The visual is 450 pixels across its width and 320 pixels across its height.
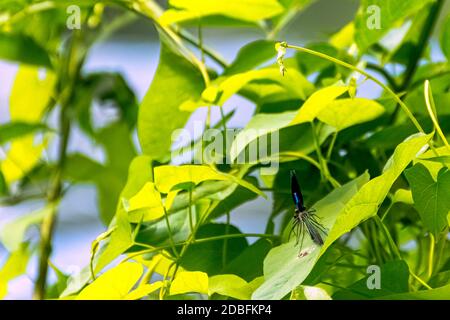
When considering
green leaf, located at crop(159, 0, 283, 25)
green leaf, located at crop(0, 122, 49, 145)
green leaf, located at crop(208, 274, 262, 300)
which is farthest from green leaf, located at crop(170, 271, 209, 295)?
green leaf, located at crop(0, 122, 49, 145)

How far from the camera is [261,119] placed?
0.29m

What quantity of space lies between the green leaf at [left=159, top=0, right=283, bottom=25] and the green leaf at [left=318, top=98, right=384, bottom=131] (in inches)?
3.4

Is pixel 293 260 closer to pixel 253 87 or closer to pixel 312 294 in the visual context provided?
pixel 312 294

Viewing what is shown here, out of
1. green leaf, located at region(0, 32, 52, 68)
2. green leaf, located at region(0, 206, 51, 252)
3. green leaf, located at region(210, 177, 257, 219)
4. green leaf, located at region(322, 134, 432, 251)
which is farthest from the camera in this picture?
green leaf, located at region(0, 32, 52, 68)

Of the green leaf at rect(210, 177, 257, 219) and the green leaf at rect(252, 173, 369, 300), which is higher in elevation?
the green leaf at rect(210, 177, 257, 219)

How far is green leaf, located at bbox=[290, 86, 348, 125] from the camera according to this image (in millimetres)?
261

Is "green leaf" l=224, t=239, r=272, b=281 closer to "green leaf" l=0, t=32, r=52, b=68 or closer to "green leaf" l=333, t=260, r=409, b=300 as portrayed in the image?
"green leaf" l=333, t=260, r=409, b=300

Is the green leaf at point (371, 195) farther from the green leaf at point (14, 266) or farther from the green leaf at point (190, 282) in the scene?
the green leaf at point (14, 266)

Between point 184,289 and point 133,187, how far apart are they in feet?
0.24

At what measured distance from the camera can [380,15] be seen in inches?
13.0

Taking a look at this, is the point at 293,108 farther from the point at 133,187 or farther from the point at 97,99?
the point at 97,99

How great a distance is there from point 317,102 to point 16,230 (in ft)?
0.81

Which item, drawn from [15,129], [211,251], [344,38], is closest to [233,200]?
[211,251]

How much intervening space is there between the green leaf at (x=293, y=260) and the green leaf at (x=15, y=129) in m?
0.31
